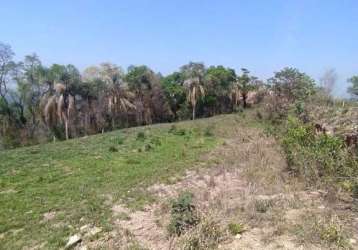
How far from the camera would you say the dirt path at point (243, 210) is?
180 inches

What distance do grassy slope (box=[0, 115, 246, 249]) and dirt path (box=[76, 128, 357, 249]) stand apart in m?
0.47

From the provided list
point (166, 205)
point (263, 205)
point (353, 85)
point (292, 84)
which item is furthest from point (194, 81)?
point (263, 205)

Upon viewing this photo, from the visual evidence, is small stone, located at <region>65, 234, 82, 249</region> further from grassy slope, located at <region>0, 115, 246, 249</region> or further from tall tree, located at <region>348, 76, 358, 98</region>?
tall tree, located at <region>348, 76, 358, 98</region>

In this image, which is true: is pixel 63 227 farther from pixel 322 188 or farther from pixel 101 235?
pixel 322 188

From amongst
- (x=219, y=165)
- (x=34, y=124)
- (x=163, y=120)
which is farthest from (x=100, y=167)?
(x=163, y=120)

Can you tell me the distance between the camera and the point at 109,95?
33.2 meters

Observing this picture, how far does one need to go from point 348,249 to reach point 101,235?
3.21 metres

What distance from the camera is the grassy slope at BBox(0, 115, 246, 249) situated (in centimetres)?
561

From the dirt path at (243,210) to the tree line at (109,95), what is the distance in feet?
51.0

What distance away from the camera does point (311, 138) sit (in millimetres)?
7547

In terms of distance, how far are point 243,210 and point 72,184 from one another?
4.46 metres

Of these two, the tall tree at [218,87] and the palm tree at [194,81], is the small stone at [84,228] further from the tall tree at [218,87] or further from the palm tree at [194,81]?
the tall tree at [218,87]

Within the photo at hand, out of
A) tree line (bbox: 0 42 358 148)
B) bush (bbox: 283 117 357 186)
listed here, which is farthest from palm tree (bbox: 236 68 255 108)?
bush (bbox: 283 117 357 186)

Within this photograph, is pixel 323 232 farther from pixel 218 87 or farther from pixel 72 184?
pixel 218 87
